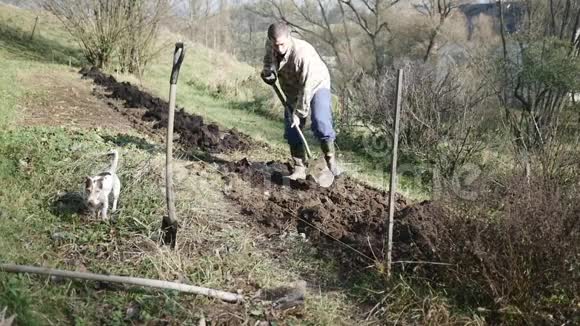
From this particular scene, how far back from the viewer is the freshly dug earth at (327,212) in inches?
163

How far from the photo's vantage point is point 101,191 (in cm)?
407

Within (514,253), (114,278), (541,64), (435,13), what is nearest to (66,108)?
(114,278)

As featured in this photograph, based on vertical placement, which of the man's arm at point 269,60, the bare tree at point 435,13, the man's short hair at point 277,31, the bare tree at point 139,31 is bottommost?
the man's arm at point 269,60

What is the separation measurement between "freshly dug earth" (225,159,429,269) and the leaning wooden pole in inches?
36.0

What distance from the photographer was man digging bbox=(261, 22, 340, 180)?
529cm

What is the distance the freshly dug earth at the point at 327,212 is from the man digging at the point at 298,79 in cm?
37

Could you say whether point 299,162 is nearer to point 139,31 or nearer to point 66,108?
point 66,108

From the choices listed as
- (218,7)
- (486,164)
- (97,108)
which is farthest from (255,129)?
(218,7)

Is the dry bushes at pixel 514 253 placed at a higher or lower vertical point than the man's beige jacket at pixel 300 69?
lower

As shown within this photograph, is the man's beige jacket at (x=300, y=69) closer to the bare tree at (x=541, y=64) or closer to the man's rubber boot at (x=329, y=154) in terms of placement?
the man's rubber boot at (x=329, y=154)

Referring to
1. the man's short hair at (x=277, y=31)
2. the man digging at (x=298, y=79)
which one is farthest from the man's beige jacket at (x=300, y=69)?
the man's short hair at (x=277, y=31)

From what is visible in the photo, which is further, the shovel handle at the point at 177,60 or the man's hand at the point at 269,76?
the man's hand at the point at 269,76

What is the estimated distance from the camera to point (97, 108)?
8141mm

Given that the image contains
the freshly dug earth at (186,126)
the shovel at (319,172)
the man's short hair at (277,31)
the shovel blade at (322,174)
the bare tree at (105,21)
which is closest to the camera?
the man's short hair at (277,31)
